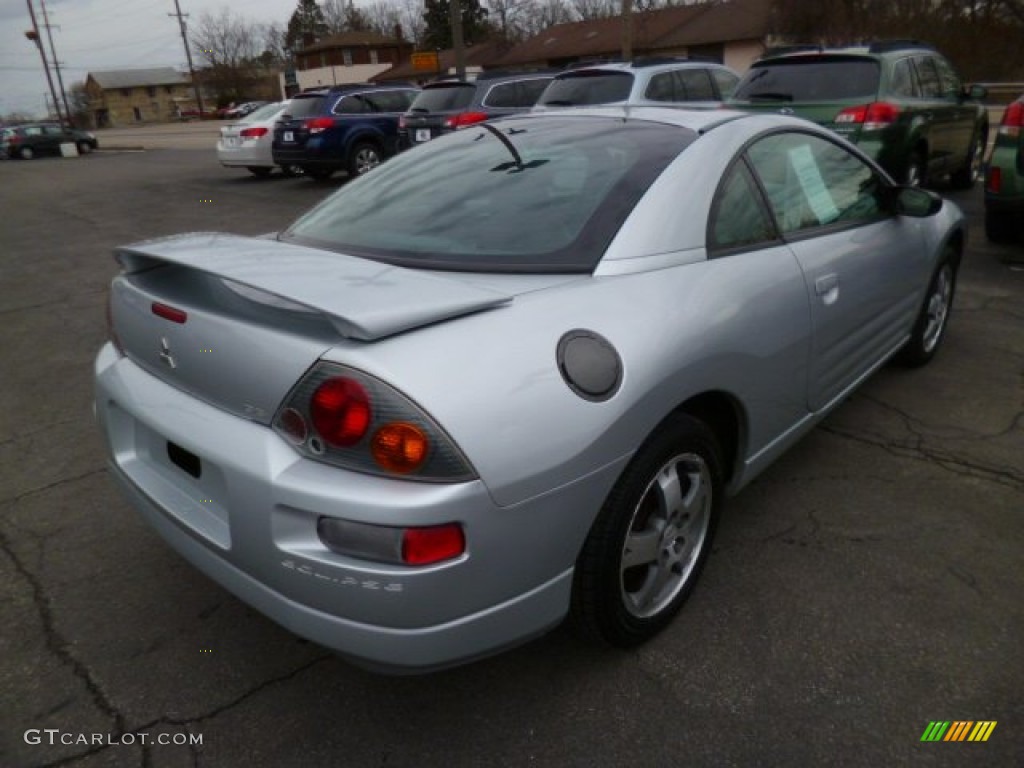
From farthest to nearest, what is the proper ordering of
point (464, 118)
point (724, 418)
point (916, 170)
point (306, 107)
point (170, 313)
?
point (306, 107)
point (464, 118)
point (916, 170)
point (724, 418)
point (170, 313)

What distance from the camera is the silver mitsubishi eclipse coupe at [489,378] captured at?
5.52 ft

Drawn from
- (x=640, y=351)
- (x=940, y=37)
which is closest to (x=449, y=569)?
(x=640, y=351)

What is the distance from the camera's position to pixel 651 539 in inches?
87.1

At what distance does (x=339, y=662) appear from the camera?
7.56ft

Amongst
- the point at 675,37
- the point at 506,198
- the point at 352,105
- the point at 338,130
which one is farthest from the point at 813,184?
the point at 675,37

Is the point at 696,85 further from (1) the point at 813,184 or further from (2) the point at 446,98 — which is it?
(1) the point at 813,184

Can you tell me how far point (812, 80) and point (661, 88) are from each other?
220cm

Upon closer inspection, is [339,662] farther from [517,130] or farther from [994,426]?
[994,426]

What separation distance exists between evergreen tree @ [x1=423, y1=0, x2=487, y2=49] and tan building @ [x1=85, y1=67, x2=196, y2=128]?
179 ft

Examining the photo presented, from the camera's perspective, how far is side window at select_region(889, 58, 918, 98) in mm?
7375

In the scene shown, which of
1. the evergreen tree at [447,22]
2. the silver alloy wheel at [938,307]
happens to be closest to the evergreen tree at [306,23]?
the evergreen tree at [447,22]

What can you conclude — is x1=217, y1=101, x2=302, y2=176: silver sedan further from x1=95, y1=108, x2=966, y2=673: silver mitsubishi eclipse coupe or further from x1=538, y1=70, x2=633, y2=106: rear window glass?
x1=95, y1=108, x2=966, y2=673: silver mitsubishi eclipse coupe

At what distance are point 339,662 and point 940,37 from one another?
1237 inches

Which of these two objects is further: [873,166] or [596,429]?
[873,166]
